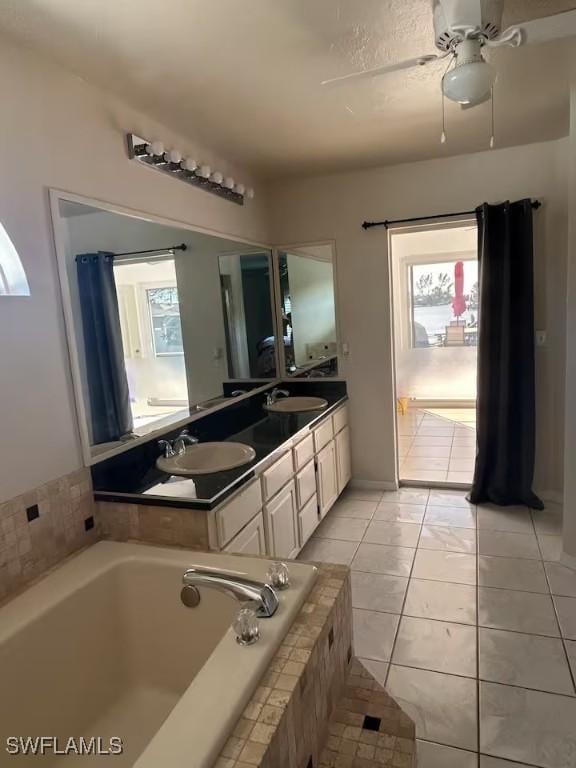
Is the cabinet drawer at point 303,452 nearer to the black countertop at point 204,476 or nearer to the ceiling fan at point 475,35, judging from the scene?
the black countertop at point 204,476

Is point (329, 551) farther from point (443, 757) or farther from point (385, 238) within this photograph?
point (385, 238)

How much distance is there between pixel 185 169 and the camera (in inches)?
101

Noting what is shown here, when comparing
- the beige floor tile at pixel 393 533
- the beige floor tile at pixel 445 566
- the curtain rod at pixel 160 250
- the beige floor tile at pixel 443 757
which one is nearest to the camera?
the beige floor tile at pixel 443 757

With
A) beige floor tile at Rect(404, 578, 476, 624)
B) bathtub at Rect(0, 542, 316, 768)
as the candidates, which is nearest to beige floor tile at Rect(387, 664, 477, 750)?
beige floor tile at Rect(404, 578, 476, 624)

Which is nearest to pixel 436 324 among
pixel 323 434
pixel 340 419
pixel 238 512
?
pixel 340 419

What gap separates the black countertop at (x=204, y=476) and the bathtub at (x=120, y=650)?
193 millimetres

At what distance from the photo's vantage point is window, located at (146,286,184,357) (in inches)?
96.6

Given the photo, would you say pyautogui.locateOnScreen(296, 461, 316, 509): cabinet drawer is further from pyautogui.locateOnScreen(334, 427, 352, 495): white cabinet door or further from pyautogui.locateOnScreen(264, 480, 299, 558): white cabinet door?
pyautogui.locateOnScreen(334, 427, 352, 495): white cabinet door

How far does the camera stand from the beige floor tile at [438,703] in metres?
1.72

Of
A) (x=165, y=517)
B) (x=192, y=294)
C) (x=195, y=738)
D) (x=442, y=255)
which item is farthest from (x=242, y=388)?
(x=442, y=255)

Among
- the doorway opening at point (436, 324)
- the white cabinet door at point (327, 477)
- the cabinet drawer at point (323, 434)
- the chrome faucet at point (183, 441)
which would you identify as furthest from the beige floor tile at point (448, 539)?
the doorway opening at point (436, 324)

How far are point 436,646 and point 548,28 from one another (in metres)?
2.29

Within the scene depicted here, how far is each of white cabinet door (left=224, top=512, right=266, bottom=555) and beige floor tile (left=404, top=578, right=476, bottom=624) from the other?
793 millimetres

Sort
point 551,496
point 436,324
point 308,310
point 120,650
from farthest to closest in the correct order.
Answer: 1. point 436,324
2. point 308,310
3. point 551,496
4. point 120,650
